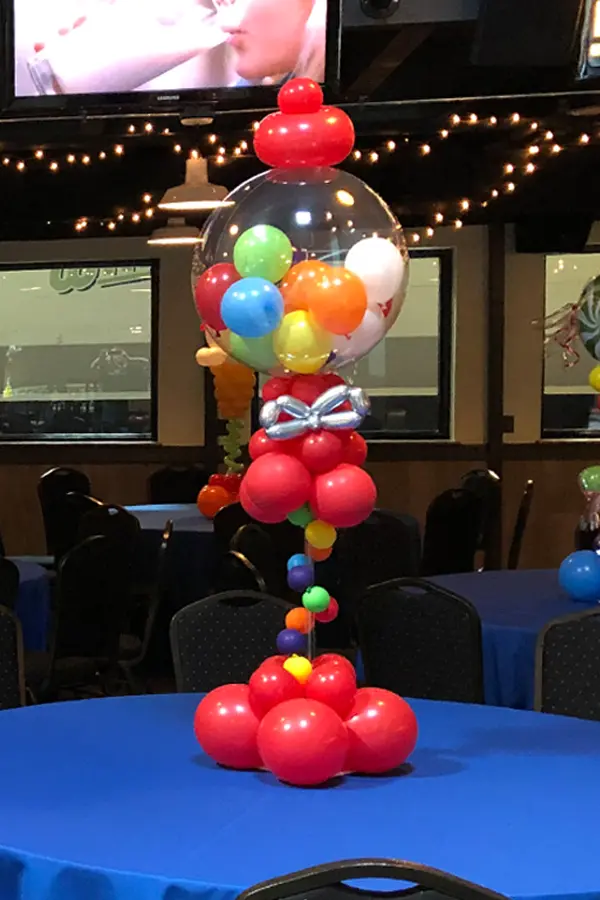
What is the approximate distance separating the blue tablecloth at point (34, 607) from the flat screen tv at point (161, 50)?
190 centimetres

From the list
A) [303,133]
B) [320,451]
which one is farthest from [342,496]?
[303,133]

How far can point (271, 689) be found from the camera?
7.37ft

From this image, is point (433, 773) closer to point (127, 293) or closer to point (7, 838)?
point (7, 838)

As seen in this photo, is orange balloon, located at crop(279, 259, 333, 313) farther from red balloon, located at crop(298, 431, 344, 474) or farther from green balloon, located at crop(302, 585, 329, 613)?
green balloon, located at crop(302, 585, 329, 613)

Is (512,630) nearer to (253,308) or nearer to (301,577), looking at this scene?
(301,577)

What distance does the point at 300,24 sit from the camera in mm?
4395

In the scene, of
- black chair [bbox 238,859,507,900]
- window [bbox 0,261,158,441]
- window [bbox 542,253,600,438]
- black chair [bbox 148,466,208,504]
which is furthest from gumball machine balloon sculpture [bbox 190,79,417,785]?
window [bbox 0,261,158,441]

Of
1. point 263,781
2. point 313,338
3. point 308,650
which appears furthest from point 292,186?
point 263,781

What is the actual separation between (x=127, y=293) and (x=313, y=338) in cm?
692

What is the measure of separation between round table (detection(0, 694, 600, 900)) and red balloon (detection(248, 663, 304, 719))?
13cm

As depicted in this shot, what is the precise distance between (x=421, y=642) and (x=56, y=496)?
410 cm

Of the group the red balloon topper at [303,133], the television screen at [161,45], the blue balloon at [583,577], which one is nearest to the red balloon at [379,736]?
the red balloon topper at [303,133]

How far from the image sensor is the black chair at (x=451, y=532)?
5.94 m

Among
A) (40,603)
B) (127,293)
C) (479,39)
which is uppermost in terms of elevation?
(479,39)
